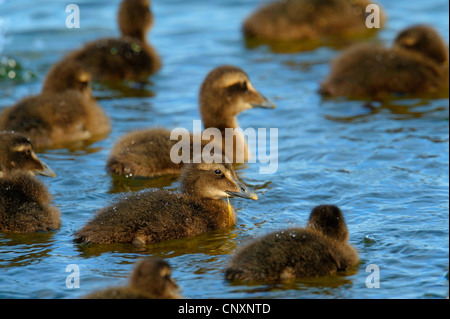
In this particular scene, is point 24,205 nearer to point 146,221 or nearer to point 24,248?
point 24,248

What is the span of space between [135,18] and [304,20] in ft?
10.8

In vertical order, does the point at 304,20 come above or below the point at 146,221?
above

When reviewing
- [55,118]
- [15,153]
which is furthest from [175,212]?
[55,118]

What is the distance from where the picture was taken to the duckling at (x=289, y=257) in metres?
6.47

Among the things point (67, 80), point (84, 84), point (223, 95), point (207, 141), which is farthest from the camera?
point (84, 84)

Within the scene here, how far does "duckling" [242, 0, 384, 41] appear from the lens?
15.9m

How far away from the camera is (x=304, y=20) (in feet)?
52.1

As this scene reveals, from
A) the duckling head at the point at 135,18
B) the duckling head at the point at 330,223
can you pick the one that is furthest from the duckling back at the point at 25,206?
the duckling head at the point at 135,18

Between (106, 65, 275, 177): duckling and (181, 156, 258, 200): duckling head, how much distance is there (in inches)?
51.6

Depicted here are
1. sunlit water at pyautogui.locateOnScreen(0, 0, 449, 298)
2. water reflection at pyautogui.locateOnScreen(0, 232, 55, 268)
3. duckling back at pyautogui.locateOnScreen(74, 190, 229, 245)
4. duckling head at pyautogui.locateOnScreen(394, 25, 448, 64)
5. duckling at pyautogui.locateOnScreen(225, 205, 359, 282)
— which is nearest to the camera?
duckling at pyautogui.locateOnScreen(225, 205, 359, 282)

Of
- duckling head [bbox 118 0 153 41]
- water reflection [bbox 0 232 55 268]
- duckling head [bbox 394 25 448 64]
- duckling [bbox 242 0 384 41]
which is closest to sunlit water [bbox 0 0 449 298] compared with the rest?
water reflection [bbox 0 232 55 268]

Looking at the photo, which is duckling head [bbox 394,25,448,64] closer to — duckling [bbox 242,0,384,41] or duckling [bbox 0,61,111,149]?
duckling [bbox 242,0,384,41]

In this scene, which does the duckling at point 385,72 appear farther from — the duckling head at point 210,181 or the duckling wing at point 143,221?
the duckling wing at point 143,221
